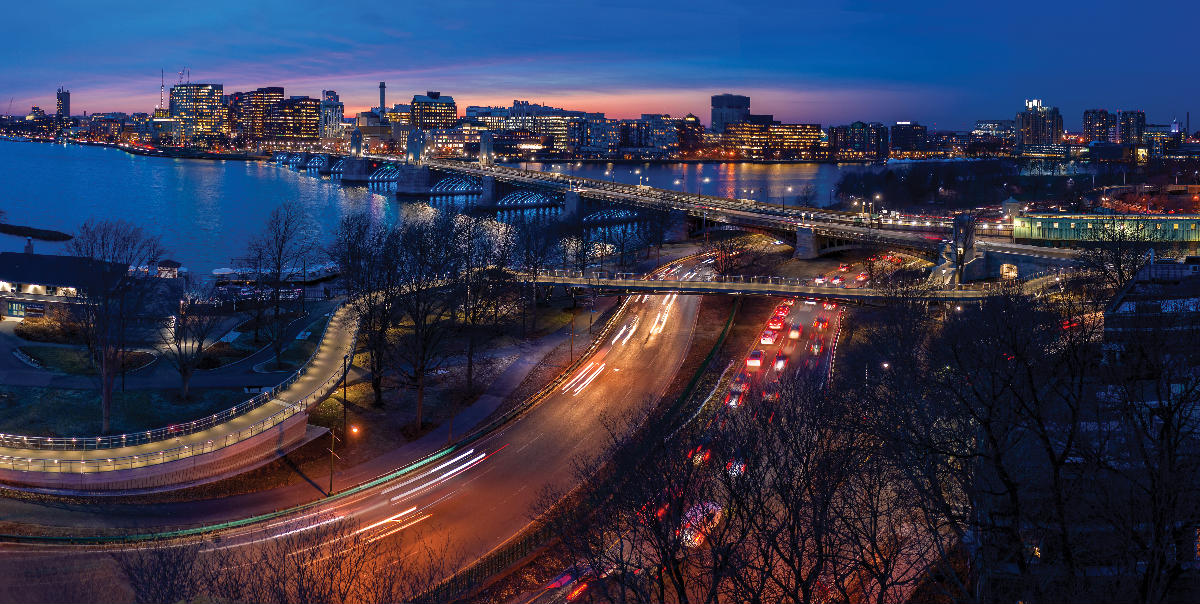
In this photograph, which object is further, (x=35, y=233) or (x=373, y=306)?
(x=35, y=233)

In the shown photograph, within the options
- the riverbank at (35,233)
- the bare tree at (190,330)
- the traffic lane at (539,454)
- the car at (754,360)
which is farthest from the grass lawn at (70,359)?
the riverbank at (35,233)

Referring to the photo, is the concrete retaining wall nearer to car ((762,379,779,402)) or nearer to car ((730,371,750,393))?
car ((762,379,779,402))

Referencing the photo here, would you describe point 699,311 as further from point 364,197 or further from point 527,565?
point 364,197

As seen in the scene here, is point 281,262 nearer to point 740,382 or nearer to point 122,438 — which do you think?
point 122,438

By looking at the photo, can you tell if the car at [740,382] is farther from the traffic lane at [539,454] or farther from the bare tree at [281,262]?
the bare tree at [281,262]

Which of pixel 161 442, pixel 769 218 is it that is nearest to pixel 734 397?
pixel 161 442

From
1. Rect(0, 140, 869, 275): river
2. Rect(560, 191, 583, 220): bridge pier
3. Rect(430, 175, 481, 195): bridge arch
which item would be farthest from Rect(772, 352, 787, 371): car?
Rect(430, 175, 481, 195): bridge arch
